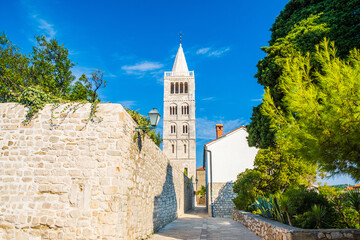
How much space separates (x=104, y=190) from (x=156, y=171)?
406 cm

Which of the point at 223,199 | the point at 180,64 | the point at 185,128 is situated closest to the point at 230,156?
the point at 223,199

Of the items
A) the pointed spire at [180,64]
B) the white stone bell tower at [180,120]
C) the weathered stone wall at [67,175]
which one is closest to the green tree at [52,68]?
the weathered stone wall at [67,175]

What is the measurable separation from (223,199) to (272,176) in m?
7.01

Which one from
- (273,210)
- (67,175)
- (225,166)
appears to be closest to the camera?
(67,175)

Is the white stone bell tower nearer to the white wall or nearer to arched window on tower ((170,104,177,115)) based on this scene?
arched window on tower ((170,104,177,115))

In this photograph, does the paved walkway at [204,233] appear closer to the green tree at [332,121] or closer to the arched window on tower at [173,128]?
the green tree at [332,121]

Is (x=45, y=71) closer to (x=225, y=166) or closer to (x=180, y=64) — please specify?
(x=225, y=166)

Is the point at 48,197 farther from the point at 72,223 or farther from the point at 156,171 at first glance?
the point at 156,171

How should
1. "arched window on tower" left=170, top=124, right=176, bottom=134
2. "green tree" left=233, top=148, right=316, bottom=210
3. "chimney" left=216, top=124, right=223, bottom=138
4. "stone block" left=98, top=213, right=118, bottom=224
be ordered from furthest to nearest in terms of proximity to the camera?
"arched window on tower" left=170, top=124, right=176, bottom=134 < "chimney" left=216, top=124, right=223, bottom=138 < "green tree" left=233, top=148, right=316, bottom=210 < "stone block" left=98, top=213, right=118, bottom=224

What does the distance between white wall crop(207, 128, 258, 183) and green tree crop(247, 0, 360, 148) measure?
776 cm

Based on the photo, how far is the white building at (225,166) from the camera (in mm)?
17906

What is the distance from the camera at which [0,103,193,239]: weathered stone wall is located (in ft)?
17.3

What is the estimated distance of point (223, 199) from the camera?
707 inches

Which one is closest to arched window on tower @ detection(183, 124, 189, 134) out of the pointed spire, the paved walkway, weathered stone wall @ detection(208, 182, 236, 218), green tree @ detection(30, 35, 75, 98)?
the pointed spire
